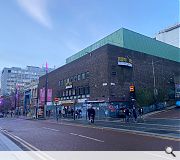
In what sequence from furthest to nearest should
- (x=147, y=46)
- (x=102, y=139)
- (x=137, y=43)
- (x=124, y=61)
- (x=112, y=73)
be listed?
1. (x=147, y=46)
2. (x=137, y=43)
3. (x=124, y=61)
4. (x=112, y=73)
5. (x=102, y=139)

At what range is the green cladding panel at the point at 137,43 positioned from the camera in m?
53.2

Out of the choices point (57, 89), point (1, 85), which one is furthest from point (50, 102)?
point (1, 85)

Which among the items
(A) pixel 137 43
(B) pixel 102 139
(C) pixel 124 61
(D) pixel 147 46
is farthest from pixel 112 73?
(B) pixel 102 139

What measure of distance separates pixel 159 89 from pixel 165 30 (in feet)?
127

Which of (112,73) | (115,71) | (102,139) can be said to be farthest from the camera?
(115,71)

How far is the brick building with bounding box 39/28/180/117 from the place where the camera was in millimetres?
44281

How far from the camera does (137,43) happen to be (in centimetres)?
5594

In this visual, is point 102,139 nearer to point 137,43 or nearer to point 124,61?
point 124,61

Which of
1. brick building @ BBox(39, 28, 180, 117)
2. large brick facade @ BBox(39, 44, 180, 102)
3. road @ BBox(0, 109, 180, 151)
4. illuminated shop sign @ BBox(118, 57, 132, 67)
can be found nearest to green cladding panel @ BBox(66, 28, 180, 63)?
brick building @ BBox(39, 28, 180, 117)

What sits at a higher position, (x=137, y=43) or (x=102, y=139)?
(x=137, y=43)

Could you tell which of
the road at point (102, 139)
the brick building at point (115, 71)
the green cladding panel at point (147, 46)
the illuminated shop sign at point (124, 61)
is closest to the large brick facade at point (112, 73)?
the brick building at point (115, 71)

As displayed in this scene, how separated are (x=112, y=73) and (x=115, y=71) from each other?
0.80 meters

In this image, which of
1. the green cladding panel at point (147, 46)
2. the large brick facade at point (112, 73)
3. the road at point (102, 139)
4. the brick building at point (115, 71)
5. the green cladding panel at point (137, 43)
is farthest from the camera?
the green cladding panel at point (147, 46)

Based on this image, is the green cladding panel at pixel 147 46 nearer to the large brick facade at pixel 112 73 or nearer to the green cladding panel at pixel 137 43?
the green cladding panel at pixel 137 43
